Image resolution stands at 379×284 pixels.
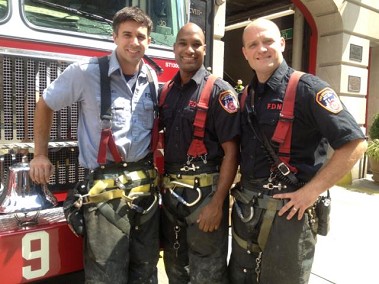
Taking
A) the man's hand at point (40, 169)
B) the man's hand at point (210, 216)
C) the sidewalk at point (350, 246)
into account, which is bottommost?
the sidewalk at point (350, 246)

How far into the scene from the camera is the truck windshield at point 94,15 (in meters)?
2.33

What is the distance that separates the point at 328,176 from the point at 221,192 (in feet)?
1.78

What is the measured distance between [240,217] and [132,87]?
2.91ft

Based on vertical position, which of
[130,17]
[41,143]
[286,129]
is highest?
[130,17]

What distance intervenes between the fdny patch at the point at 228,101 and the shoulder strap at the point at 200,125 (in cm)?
7

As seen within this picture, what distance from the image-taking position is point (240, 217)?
2072mm

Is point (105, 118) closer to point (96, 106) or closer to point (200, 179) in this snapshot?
point (96, 106)

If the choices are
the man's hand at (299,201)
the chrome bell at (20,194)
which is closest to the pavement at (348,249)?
the chrome bell at (20,194)

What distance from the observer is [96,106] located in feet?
6.47

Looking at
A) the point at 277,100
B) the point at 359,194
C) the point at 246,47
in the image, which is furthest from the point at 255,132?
the point at 359,194

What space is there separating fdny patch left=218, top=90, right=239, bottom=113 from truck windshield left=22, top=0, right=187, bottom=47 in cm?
93

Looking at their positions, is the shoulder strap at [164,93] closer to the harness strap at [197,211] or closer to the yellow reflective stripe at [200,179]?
the yellow reflective stripe at [200,179]

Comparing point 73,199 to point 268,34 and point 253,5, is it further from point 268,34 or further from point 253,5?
point 253,5

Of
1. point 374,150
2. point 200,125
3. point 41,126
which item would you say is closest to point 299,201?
point 200,125
